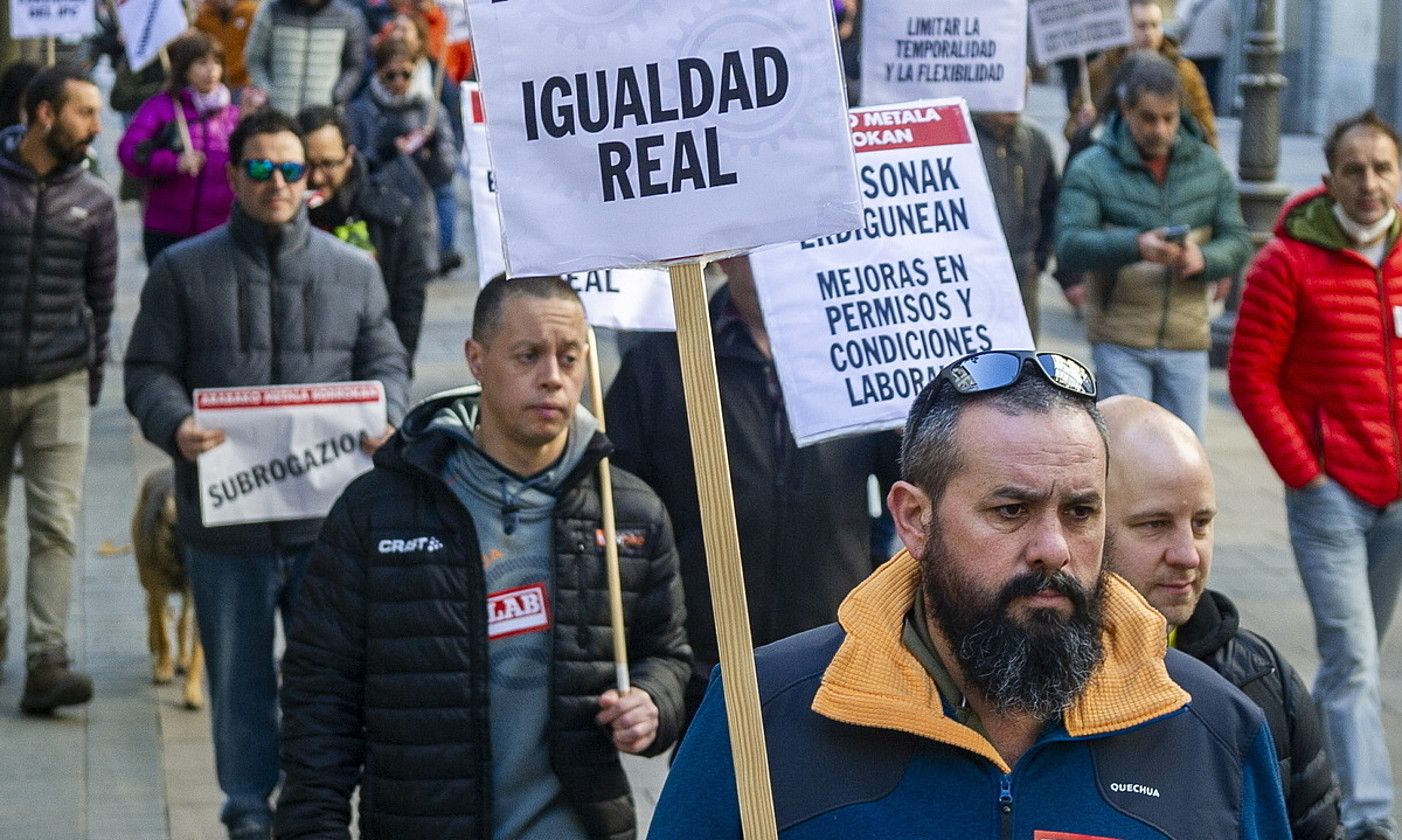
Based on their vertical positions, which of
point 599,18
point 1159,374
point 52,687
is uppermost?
point 599,18

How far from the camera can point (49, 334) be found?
25.9ft

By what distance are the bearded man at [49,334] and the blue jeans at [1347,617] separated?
164 inches

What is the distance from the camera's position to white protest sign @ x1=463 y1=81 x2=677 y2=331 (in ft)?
18.9

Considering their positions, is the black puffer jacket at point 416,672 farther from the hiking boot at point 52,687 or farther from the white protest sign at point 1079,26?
the white protest sign at point 1079,26

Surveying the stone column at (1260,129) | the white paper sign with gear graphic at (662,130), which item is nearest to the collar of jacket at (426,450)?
the white paper sign with gear graphic at (662,130)

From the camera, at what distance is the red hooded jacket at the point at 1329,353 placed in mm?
6578

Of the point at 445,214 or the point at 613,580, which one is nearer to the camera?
the point at 613,580

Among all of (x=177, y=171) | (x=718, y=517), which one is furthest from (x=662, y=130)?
(x=177, y=171)

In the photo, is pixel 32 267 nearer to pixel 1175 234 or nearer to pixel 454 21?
pixel 1175 234

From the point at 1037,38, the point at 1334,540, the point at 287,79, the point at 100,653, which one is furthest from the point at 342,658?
the point at 287,79

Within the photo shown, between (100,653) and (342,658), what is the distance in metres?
4.45

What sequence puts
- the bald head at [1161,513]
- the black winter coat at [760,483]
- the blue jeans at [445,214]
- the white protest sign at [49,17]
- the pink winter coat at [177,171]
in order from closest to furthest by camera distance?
the bald head at [1161,513] < the black winter coat at [760,483] < the pink winter coat at [177,171] < the white protest sign at [49,17] < the blue jeans at [445,214]

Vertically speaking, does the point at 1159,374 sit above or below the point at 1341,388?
below

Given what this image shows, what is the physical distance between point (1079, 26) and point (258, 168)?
6506mm
